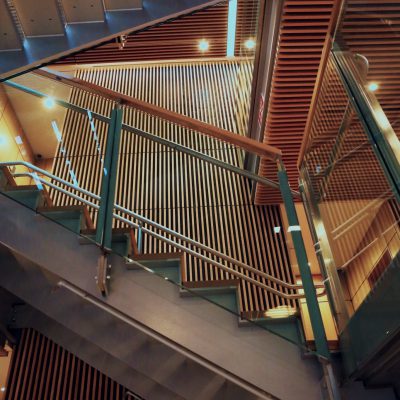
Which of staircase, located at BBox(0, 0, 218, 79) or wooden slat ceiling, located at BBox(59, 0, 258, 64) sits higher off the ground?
wooden slat ceiling, located at BBox(59, 0, 258, 64)

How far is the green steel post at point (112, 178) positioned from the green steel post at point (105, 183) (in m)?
0.01

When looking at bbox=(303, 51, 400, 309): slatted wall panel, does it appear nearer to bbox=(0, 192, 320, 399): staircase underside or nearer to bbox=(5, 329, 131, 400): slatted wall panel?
bbox=(0, 192, 320, 399): staircase underside

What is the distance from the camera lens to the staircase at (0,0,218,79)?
2.51 metres

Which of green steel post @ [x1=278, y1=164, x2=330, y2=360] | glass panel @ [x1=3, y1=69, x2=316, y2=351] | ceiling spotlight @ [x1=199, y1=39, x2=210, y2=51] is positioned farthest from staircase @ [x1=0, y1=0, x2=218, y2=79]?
ceiling spotlight @ [x1=199, y1=39, x2=210, y2=51]

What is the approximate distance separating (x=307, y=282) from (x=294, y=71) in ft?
7.52

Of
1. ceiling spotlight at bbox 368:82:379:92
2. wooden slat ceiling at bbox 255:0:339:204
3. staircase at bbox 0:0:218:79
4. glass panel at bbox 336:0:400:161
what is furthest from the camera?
wooden slat ceiling at bbox 255:0:339:204

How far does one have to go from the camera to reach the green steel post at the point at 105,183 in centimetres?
201

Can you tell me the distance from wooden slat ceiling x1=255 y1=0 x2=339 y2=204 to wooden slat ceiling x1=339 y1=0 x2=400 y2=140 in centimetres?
87

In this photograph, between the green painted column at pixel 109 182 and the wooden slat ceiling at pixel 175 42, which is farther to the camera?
the wooden slat ceiling at pixel 175 42

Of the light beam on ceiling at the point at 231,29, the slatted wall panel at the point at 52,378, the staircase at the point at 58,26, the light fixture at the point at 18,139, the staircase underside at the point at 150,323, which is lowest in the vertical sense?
the slatted wall panel at the point at 52,378

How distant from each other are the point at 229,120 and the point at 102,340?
4.81m

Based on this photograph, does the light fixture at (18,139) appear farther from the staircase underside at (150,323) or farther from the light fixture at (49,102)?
the staircase underside at (150,323)

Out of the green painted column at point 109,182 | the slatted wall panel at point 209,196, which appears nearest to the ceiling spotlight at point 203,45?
the slatted wall panel at point 209,196

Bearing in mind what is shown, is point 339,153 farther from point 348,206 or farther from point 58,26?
point 58,26
